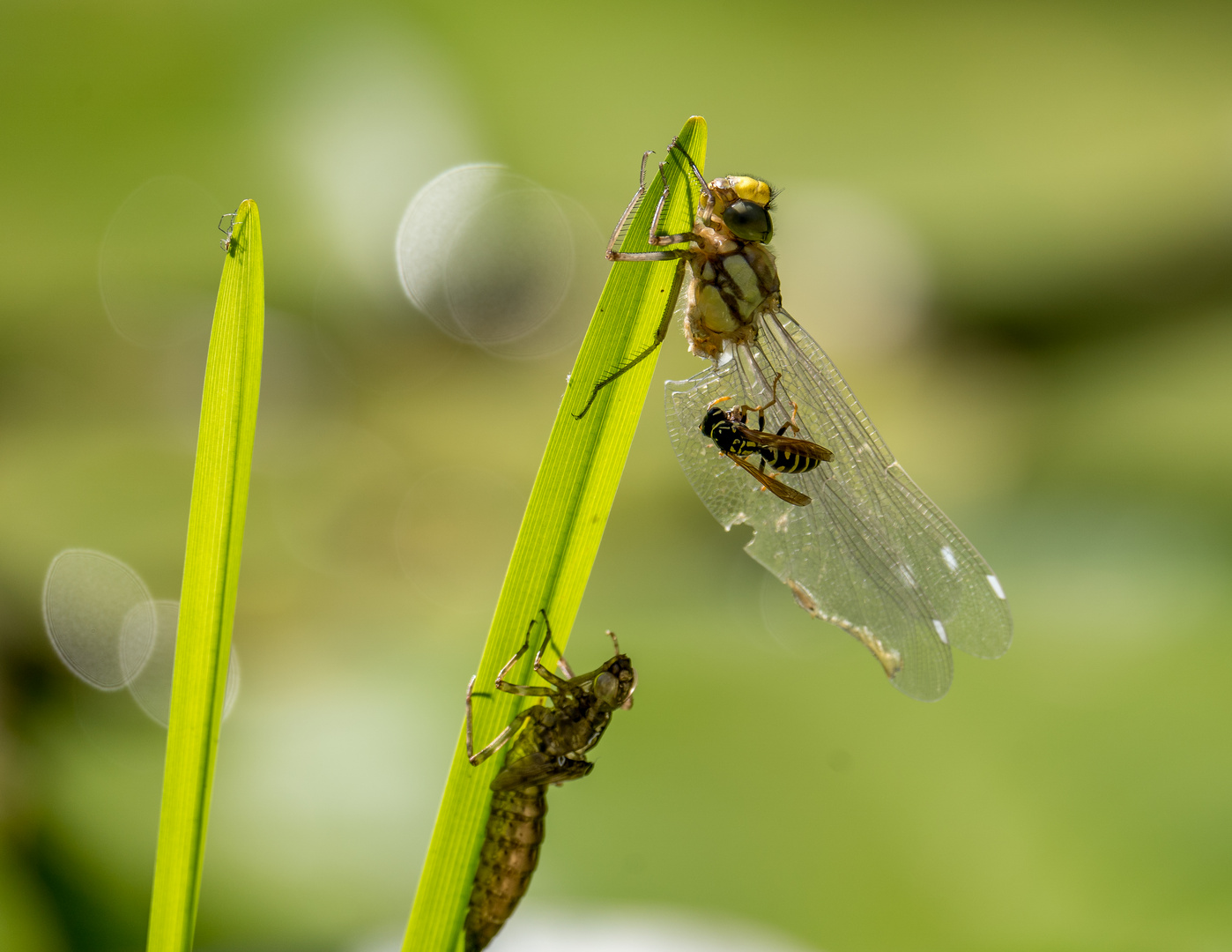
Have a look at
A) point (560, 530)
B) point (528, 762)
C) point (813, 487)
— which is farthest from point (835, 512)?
point (560, 530)

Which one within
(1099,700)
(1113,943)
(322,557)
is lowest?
(1113,943)

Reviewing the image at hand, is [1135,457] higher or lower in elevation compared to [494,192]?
lower

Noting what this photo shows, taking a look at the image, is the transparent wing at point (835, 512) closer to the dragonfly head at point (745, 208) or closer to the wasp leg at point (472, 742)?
A: the dragonfly head at point (745, 208)

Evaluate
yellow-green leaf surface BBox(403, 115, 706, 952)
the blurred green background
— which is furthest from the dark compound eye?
the blurred green background

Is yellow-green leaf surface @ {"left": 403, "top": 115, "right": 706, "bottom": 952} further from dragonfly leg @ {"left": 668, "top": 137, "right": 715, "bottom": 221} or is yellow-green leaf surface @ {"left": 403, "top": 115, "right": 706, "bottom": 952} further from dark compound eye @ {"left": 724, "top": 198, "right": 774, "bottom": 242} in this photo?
dark compound eye @ {"left": 724, "top": 198, "right": 774, "bottom": 242}

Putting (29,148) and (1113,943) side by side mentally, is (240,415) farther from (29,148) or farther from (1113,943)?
(29,148)

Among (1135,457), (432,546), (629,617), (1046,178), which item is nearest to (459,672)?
(629,617)

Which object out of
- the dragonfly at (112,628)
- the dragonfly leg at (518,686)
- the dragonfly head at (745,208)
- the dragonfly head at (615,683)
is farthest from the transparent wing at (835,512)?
the dragonfly at (112,628)
